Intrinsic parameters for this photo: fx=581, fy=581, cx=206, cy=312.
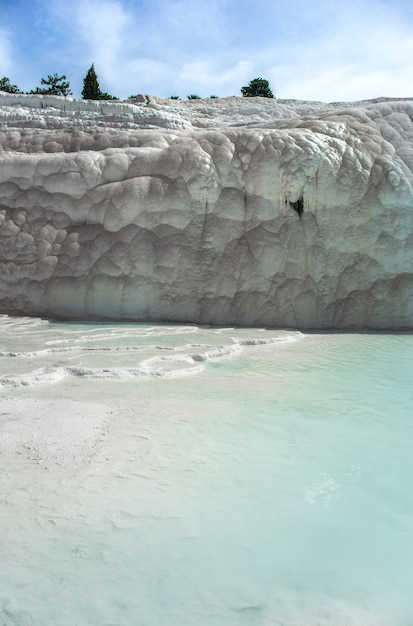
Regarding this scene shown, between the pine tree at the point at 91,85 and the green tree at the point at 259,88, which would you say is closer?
the pine tree at the point at 91,85

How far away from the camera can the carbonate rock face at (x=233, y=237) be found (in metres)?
6.27

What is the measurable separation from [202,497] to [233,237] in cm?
459

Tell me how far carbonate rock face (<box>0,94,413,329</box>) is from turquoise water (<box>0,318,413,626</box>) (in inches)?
96.7

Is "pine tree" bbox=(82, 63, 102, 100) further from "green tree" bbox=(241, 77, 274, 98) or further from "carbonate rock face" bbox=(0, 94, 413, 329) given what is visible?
"carbonate rock face" bbox=(0, 94, 413, 329)

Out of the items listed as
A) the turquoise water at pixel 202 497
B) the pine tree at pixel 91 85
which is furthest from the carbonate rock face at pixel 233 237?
the pine tree at pixel 91 85

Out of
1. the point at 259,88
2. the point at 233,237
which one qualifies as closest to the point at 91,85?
the point at 259,88

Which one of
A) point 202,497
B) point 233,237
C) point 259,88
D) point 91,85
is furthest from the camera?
point 259,88

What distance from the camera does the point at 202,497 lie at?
204 cm

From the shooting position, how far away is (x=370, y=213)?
6332 mm

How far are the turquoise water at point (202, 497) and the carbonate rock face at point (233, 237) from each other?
2457mm

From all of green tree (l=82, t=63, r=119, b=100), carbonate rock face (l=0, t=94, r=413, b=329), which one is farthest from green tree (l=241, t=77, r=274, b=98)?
carbonate rock face (l=0, t=94, r=413, b=329)

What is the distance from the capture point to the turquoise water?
1.51m

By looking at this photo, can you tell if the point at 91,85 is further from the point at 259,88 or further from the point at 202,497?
the point at 202,497

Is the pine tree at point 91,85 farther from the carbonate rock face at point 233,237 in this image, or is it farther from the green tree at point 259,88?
the carbonate rock face at point 233,237
